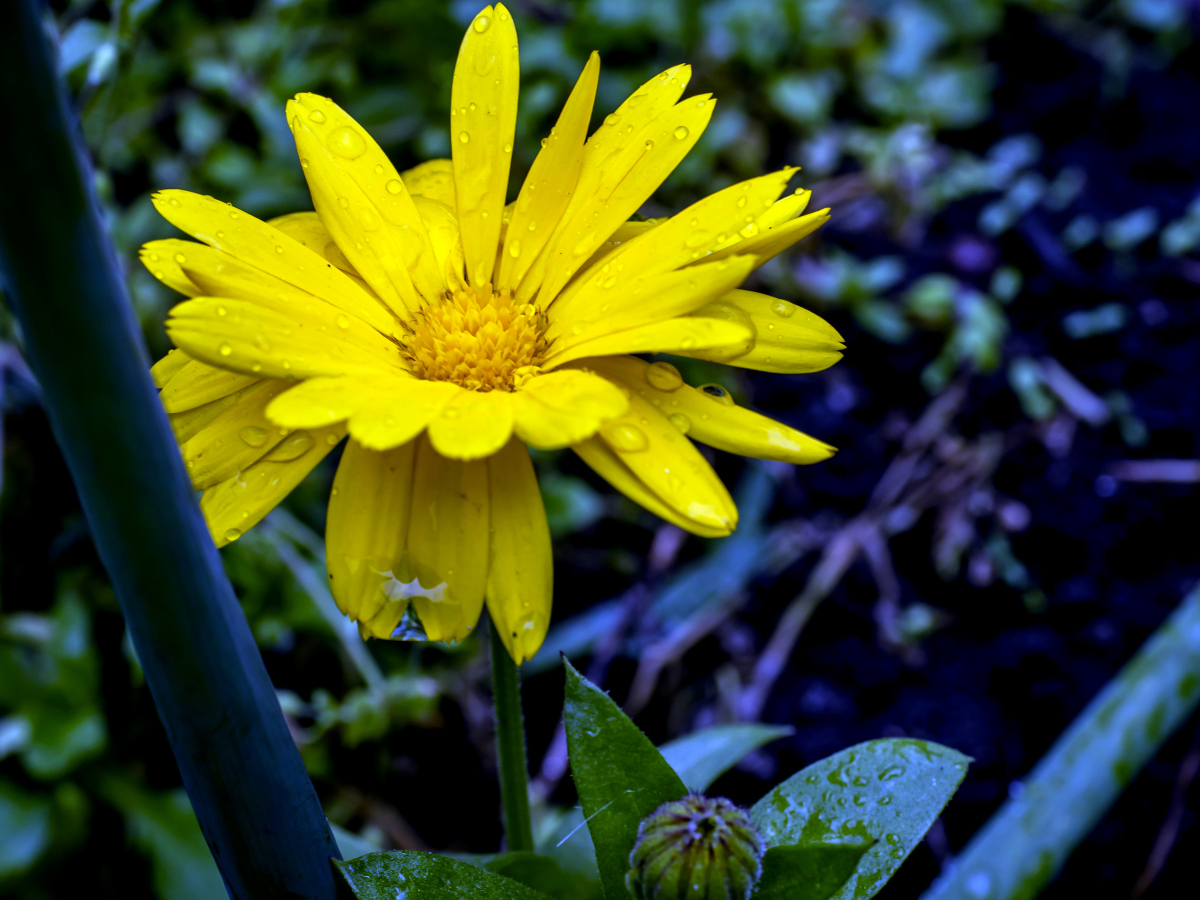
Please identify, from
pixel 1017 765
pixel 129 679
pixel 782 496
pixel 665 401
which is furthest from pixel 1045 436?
pixel 129 679

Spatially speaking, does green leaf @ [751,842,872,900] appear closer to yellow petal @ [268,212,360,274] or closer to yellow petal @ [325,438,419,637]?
yellow petal @ [325,438,419,637]

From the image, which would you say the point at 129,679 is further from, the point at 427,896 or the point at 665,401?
the point at 665,401

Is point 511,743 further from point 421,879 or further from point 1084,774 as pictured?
point 1084,774

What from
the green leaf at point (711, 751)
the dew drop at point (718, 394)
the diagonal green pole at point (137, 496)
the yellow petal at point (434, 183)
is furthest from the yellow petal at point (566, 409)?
the green leaf at point (711, 751)

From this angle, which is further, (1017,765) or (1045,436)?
(1045,436)

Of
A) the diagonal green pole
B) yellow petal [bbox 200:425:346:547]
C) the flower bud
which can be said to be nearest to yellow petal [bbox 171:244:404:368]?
yellow petal [bbox 200:425:346:547]

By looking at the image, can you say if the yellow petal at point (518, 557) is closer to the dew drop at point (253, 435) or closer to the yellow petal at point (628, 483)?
the yellow petal at point (628, 483)

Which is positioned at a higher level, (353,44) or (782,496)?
(353,44)
